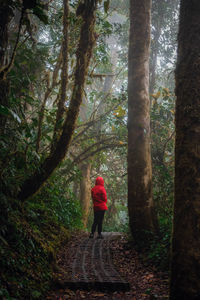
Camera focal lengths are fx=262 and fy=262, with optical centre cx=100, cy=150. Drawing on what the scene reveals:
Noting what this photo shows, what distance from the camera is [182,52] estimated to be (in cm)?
333

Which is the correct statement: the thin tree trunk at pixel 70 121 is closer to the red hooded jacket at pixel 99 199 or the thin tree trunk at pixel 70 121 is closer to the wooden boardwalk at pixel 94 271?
the wooden boardwalk at pixel 94 271

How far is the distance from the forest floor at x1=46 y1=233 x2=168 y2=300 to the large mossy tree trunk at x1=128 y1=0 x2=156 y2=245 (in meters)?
0.53

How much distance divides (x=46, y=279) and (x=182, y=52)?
12.2ft

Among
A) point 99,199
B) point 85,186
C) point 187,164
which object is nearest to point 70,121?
point 187,164

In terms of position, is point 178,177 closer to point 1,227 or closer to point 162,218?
point 1,227

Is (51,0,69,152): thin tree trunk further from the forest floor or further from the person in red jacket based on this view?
the person in red jacket

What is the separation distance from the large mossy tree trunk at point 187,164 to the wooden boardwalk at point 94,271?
4.12 feet

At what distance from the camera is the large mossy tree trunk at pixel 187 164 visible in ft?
9.87

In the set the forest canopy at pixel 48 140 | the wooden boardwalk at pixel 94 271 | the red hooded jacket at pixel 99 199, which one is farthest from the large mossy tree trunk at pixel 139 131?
the red hooded jacket at pixel 99 199

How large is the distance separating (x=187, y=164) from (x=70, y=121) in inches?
94.5

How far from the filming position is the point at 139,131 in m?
6.70

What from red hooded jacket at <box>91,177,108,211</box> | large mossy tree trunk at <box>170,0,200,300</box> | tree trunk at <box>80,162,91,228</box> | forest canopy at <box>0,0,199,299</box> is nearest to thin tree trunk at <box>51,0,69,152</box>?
forest canopy at <box>0,0,199,299</box>

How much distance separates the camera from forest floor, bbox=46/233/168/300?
12.5ft

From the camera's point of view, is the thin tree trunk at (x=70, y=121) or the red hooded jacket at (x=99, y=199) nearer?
the thin tree trunk at (x=70, y=121)
